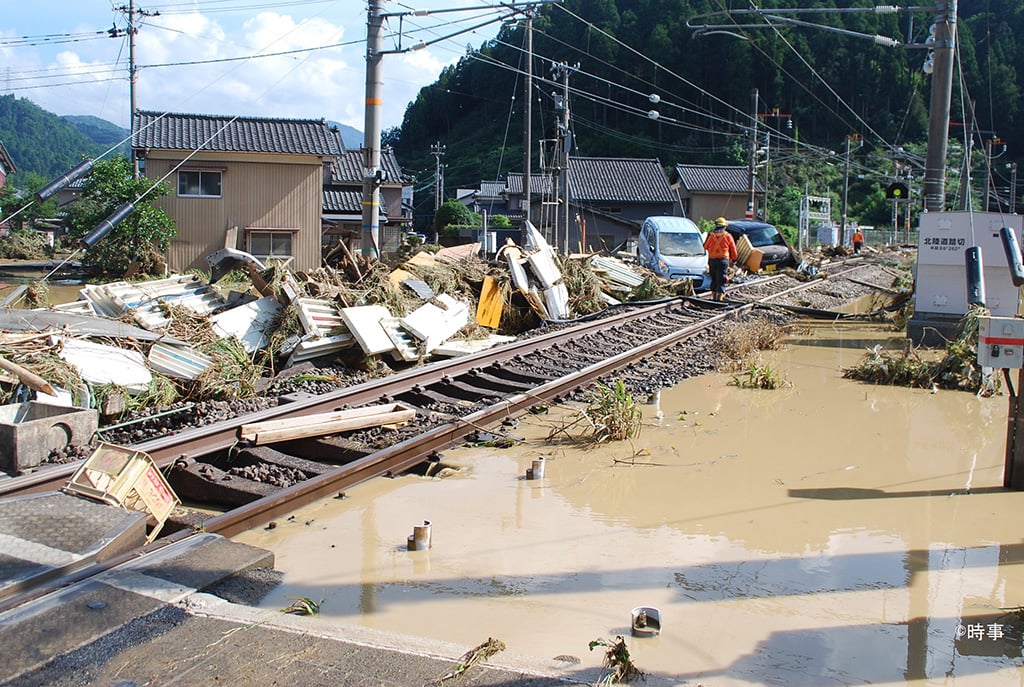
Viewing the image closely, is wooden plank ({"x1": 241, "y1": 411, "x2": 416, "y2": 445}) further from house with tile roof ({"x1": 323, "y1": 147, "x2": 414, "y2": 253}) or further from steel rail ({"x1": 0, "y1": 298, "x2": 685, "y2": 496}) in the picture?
house with tile roof ({"x1": 323, "y1": 147, "x2": 414, "y2": 253})

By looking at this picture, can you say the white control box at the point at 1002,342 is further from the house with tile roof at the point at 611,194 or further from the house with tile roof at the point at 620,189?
the house with tile roof at the point at 620,189

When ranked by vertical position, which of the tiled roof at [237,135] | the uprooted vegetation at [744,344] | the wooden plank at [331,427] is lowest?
the wooden plank at [331,427]

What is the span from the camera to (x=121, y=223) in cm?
2653

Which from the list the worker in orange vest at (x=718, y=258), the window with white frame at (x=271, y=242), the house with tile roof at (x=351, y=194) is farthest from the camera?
the house with tile roof at (x=351, y=194)

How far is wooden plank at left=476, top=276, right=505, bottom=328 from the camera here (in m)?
13.3

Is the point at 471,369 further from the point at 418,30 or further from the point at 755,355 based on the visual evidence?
the point at 418,30

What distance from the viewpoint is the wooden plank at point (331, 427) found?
627cm

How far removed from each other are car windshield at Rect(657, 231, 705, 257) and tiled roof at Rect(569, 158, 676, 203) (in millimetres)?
29836

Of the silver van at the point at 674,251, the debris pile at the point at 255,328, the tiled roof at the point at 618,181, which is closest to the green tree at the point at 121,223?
the debris pile at the point at 255,328

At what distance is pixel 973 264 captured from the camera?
7.85 metres

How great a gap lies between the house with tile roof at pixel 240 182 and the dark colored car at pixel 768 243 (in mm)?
14118

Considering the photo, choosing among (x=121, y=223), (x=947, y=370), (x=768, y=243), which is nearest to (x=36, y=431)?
(x=947, y=370)

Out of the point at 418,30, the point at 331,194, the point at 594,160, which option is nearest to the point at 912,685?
the point at 418,30

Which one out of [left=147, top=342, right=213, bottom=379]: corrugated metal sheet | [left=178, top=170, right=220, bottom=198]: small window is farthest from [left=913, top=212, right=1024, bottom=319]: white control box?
[left=178, top=170, right=220, bottom=198]: small window
